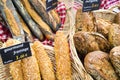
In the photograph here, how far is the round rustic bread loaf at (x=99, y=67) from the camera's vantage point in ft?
4.37

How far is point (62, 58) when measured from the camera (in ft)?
4.84

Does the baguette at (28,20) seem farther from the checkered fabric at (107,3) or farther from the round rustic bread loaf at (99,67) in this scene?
the checkered fabric at (107,3)

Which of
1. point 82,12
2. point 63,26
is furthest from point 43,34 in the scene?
point 82,12

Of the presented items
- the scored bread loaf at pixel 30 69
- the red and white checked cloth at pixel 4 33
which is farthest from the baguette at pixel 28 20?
the scored bread loaf at pixel 30 69

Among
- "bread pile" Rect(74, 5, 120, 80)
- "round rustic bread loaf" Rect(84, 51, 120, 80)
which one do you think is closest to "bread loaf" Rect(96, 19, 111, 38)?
"bread pile" Rect(74, 5, 120, 80)

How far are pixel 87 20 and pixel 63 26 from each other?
0.24 meters

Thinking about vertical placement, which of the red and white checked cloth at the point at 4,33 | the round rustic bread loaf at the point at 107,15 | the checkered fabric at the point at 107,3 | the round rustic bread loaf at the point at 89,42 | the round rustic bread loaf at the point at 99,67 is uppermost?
the checkered fabric at the point at 107,3

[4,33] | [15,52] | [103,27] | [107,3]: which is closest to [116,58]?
[103,27]

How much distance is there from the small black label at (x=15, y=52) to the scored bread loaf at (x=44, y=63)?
14cm

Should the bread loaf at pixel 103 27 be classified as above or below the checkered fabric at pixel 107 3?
below

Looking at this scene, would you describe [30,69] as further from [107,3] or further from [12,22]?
[107,3]

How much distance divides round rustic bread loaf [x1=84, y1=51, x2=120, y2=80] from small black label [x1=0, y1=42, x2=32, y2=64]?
0.99ft

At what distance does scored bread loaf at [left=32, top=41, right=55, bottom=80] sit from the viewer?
1.44 metres

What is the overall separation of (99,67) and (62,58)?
0.74 feet
